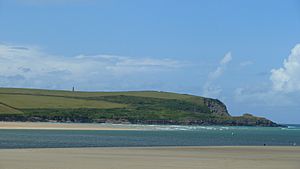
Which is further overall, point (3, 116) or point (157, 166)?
point (3, 116)

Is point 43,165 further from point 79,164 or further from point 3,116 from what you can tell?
point 3,116

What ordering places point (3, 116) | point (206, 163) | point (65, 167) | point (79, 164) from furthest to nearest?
point (3, 116) → point (206, 163) → point (79, 164) → point (65, 167)

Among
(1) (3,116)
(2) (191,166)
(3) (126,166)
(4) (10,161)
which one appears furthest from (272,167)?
(1) (3,116)

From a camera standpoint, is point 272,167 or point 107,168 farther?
point 272,167

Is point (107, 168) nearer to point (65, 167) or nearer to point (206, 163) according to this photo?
point (65, 167)

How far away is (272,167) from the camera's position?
41406 mm

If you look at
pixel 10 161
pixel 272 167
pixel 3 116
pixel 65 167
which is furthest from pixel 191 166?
pixel 3 116

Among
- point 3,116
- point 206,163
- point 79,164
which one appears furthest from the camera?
point 3,116

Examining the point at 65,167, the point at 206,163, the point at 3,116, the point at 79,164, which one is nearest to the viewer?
the point at 65,167

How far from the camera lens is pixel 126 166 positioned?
39.9 meters

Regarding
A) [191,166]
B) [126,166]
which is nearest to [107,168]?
[126,166]

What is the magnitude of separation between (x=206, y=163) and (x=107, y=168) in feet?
28.6

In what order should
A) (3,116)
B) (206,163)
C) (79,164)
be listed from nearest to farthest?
1. (79,164)
2. (206,163)
3. (3,116)

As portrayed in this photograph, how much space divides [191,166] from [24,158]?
1233 cm
